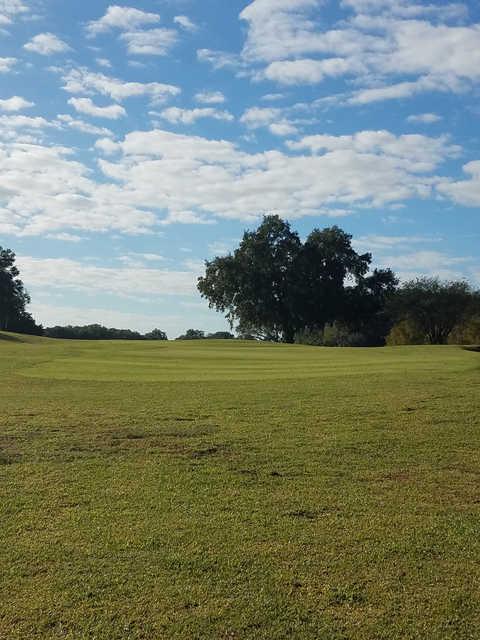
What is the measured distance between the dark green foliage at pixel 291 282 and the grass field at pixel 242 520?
50897 millimetres

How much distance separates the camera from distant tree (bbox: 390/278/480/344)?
5956cm

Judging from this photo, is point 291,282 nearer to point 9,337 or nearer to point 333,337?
point 333,337

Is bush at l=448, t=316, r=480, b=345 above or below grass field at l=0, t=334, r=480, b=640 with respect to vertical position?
above

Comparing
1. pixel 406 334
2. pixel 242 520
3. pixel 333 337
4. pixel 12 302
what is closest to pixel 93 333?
pixel 12 302

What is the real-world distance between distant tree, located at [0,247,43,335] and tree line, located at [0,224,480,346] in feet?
101

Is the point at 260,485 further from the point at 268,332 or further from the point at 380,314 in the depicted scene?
the point at 268,332

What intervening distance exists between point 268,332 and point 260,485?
6642cm

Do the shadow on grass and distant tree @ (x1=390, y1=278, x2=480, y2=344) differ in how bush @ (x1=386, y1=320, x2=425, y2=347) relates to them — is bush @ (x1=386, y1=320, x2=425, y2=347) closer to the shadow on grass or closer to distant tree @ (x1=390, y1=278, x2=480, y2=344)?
distant tree @ (x1=390, y1=278, x2=480, y2=344)

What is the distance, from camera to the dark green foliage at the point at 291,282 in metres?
64.0

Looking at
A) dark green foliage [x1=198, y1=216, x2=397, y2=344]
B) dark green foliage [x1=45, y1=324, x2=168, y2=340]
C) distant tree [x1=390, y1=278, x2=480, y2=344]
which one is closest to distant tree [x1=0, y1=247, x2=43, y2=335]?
dark green foliage [x1=45, y1=324, x2=168, y2=340]

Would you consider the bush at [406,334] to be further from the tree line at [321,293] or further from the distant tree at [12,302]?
the distant tree at [12,302]

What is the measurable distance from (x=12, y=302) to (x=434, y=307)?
55.8 meters

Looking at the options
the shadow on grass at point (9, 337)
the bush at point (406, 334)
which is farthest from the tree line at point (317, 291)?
the shadow on grass at point (9, 337)

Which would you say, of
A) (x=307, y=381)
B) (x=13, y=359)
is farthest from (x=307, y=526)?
(x=13, y=359)
